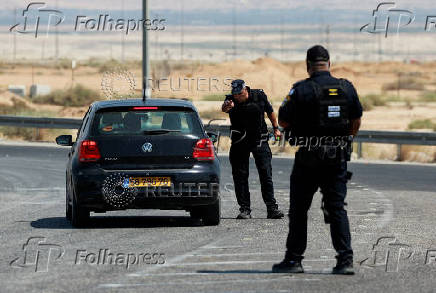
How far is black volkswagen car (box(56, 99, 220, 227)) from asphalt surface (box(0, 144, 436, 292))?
0.35m

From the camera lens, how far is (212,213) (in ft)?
45.2

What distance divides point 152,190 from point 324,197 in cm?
371

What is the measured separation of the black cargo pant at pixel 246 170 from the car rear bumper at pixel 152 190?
1.40 m

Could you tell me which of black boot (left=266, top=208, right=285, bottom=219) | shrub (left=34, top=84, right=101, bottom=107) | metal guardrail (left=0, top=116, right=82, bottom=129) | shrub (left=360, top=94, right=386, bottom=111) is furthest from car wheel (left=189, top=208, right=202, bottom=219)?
shrub (left=360, top=94, right=386, bottom=111)

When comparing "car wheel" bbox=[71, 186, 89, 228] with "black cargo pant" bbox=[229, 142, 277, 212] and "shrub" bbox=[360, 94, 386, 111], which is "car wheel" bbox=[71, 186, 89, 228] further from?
"shrub" bbox=[360, 94, 386, 111]

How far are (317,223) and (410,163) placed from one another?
14123 millimetres

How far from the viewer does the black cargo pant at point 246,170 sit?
14.8 meters

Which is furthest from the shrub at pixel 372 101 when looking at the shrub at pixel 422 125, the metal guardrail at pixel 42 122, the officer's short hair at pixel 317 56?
the officer's short hair at pixel 317 56

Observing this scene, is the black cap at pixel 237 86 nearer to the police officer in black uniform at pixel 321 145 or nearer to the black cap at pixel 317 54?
the police officer in black uniform at pixel 321 145

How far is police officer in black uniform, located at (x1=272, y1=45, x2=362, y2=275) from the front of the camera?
9828 mm

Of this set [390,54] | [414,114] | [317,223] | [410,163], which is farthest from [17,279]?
[390,54]

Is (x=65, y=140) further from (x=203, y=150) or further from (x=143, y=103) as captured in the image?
(x=203, y=150)

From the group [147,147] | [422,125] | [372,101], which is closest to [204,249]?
[147,147]

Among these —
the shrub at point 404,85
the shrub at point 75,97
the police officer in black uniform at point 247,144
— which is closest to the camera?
the police officer in black uniform at point 247,144
